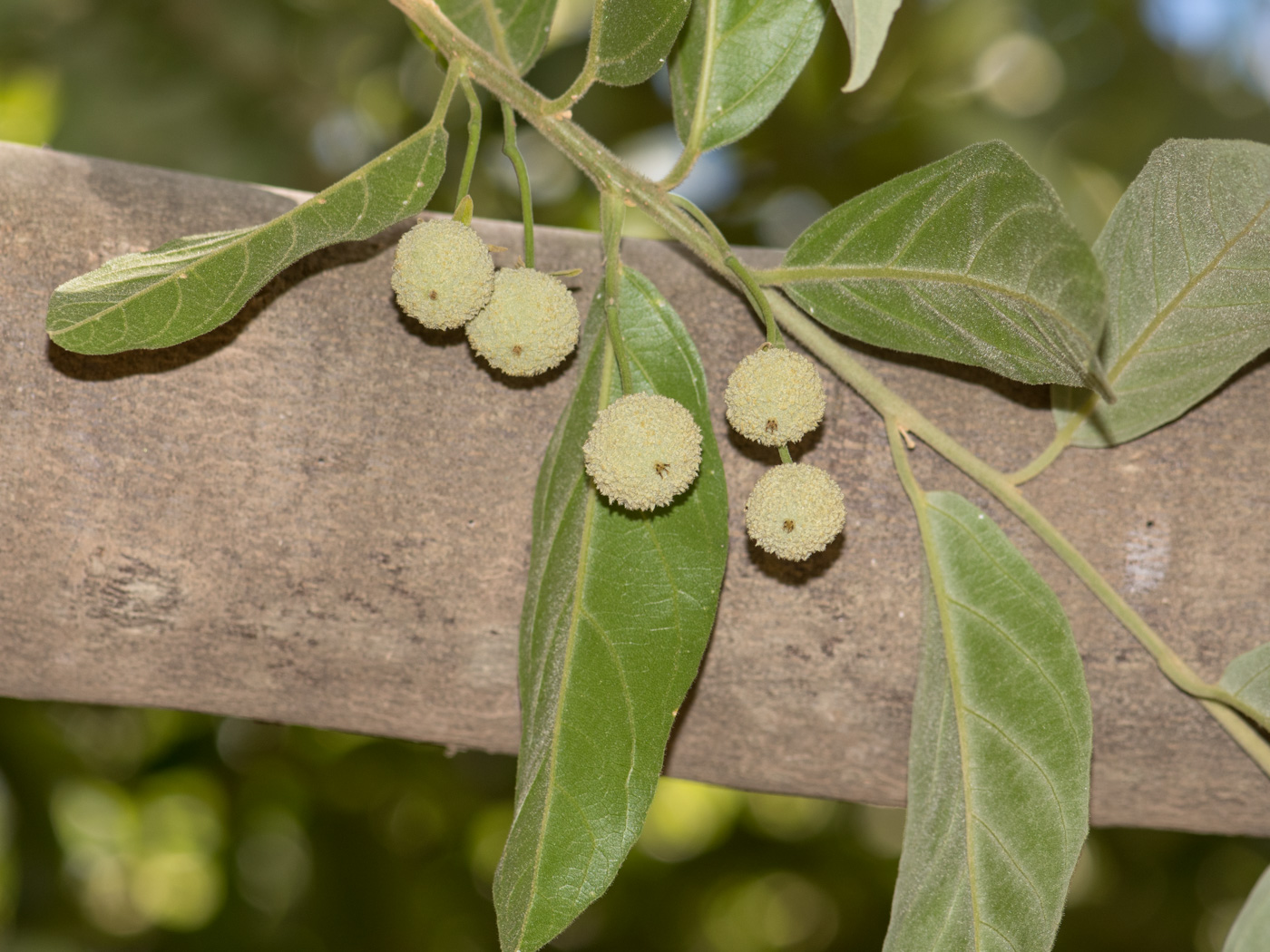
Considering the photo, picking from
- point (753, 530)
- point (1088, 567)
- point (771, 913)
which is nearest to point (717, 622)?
point (753, 530)

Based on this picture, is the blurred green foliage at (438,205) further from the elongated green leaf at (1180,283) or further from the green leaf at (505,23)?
the elongated green leaf at (1180,283)

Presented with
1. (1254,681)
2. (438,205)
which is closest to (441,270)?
(1254,681)

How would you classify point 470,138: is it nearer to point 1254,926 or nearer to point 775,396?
point 775,396

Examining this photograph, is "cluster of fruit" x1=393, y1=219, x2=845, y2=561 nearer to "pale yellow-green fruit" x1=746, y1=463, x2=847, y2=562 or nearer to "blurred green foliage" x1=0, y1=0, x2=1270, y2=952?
"pale yellow-green fruit" x1=746, y1=463, x2=847, y2=562

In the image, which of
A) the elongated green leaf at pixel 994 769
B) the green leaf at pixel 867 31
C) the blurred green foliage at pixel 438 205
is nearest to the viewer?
the green leaf at pixel 867 31

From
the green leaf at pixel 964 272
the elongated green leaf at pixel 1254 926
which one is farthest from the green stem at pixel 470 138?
the elongated green leaf at pixel 1254 926

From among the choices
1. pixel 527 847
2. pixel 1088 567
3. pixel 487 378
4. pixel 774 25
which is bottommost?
pixel 527 847

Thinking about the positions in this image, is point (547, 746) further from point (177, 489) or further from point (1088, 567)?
point (1088, 567)
